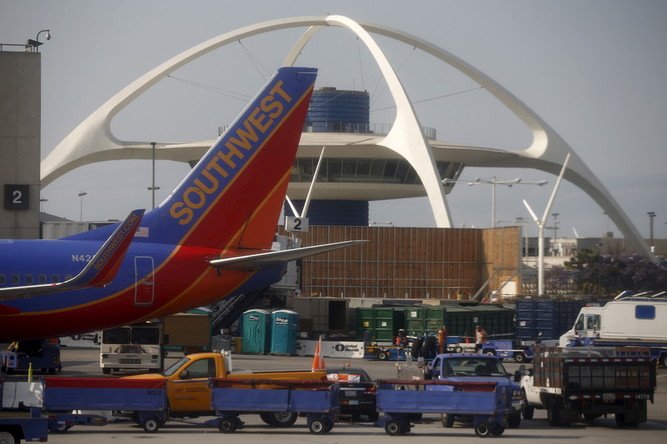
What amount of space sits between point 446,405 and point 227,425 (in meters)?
4.93

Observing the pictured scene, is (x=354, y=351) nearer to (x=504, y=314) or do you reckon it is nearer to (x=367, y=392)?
(x=504, y=314)

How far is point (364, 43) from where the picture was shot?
124 metres

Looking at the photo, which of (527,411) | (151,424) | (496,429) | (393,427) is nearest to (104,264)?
(151,424)

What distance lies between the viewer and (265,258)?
2905cm

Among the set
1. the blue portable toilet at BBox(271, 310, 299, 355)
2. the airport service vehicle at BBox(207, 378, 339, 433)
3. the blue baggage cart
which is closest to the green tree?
the blue portable toilet at BBox(271, 310, 299, 355)

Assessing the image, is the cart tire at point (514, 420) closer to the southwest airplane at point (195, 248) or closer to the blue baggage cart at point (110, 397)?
the southwest airplane at point (195, 248)

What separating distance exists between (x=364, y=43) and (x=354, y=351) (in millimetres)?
67681

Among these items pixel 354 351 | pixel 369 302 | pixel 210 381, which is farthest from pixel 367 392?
pixel 369 302

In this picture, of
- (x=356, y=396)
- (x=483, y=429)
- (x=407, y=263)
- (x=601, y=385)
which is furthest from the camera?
(x=407, y=263)

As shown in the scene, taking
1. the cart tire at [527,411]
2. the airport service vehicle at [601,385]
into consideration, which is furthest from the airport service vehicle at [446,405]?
the cart tire at [527,411]

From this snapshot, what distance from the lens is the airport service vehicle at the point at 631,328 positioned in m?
54.4

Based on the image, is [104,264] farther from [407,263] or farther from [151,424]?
[407,263]

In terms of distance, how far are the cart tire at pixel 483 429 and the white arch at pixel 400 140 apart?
8350 cm

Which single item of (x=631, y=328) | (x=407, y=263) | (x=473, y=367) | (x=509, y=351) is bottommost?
(x=509, y=351)
